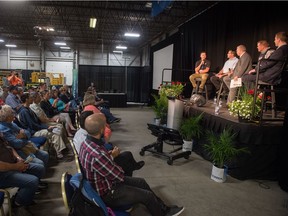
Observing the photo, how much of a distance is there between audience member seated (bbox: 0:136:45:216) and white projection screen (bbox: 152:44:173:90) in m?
9.36

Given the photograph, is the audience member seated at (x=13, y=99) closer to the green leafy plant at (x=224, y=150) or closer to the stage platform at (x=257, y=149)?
the green leafy plant at (x=224, y=150)

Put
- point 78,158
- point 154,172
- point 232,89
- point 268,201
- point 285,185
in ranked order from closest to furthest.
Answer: point 78,158 → point 268,201 → point 285,185 → point 154,172 → point 232,89

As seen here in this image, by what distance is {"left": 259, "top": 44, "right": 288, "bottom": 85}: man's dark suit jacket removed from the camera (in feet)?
11.6

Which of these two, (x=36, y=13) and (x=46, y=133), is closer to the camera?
(x=46, y=133)

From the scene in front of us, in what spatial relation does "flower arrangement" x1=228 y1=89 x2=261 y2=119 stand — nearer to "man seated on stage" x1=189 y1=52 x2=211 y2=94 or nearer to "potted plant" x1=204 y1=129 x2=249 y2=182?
"potted plant" x1=204 y1=129 x2=249 y2=182

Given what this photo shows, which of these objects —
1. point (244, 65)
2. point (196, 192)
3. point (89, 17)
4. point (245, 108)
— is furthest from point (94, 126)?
point (89, 17)

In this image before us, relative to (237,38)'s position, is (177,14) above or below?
above

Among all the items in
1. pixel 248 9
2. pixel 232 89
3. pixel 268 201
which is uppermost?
pixel 248 9

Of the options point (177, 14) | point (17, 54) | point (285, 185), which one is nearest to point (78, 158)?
point (285, 185)

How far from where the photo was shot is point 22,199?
2.21 meters

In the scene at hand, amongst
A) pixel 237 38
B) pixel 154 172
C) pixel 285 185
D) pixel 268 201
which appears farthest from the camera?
pixel 237 38

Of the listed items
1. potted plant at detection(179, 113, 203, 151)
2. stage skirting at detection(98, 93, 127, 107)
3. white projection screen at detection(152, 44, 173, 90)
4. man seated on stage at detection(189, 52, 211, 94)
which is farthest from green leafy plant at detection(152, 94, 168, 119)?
stage skirting at detection(98, 93, 127, 107)

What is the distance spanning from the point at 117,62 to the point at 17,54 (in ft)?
28.4

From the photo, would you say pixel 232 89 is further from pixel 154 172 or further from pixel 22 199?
pixel 22 199
